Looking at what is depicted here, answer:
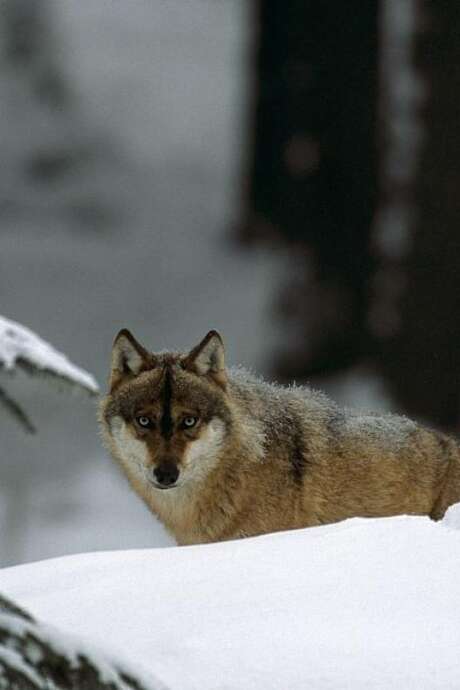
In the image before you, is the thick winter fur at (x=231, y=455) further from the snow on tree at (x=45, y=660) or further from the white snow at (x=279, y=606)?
the snow on tree at (x=45, y=660)

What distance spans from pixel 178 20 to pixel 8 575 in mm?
27790

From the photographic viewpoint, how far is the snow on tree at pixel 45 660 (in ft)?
11.0

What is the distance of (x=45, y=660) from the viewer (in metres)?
3.40

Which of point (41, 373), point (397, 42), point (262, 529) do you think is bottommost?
point (262, 529)

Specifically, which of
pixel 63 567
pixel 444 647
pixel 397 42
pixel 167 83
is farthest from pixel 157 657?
pixel 167 83

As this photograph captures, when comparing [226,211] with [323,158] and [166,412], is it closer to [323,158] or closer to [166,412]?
[323,158]

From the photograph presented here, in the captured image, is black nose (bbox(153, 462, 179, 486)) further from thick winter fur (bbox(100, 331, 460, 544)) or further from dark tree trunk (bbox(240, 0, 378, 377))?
dark tree trunk (bbox(240, 0, 378, 377))

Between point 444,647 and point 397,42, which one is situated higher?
point 397,42

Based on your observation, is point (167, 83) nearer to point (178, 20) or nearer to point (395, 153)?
point (178, 20)

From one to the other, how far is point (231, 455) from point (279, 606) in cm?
254

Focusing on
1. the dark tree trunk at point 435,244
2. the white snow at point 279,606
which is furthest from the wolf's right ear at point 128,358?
the dark tree trunk at point 435,244

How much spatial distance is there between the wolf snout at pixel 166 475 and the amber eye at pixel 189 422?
0.20m

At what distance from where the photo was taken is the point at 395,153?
53.1ft

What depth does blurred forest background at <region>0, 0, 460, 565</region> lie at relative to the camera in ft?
44.7
